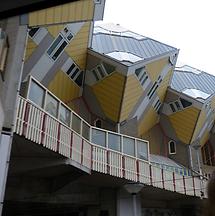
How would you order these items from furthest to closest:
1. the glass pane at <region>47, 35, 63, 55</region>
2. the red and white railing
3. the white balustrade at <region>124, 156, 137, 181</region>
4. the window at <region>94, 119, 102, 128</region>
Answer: the window at <region>94, 119, 102, 128</region> → the white balustrade at <region>124, 156, 137, 181</region> → the glass pane at <region>47, 35, 63, 55</region> → the red and white railing

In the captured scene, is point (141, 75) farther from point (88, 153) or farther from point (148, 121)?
point (88, 153)

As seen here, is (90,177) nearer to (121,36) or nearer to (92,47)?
(92,47)

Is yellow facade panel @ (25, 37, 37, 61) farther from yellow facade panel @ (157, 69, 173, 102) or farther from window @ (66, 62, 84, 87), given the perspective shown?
yellow facade panel @ (157, 69, 173, 102)

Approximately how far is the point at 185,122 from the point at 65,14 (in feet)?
43.5

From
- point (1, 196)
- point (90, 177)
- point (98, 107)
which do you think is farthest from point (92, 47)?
point (1, 196)

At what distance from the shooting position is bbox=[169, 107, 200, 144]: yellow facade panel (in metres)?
22.0

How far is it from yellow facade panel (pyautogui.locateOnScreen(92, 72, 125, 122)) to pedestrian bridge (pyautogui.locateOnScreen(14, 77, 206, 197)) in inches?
90.6

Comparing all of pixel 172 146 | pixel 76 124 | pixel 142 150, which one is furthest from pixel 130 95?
pixel 172 146

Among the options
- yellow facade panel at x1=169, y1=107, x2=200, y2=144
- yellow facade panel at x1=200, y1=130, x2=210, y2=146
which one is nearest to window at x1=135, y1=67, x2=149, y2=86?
yellow facade panel at x1=169, y1=107, x2=200, y2=144

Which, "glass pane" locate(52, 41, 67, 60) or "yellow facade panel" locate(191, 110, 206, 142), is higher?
"glass pane" locate(52, 41, 67, 60)

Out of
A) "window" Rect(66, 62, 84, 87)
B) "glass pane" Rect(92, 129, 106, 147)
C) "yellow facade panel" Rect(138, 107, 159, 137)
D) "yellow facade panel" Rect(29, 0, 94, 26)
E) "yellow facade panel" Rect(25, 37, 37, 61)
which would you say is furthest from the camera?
"yellow facade panel" Rect(138, 107, 159, 137)

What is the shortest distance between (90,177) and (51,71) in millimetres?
5417

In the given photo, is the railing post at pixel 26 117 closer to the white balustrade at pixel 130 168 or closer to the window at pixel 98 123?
the white balustrade at pixel 130 168

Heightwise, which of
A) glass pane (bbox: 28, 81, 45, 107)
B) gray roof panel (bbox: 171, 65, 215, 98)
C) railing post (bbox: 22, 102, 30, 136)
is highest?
gray roof panel (bbox: 171, 65, 215, 98)
